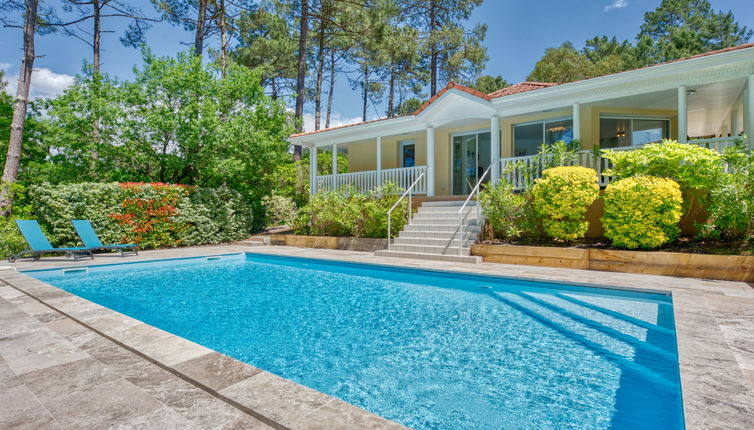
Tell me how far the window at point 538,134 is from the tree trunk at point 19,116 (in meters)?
15.6

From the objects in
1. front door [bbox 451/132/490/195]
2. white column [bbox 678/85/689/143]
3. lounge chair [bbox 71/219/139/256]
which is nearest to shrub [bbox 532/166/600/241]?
white column [bbox 678/85/689/143]

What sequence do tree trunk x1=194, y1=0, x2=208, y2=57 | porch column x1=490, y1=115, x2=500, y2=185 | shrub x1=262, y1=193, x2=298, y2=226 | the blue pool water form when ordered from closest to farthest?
the blue pool water
porch column x1=490, y1=115, x2=500, y2=185
shrub x1=262, y1=193, x2=298, y2=226
tree trunk x1=194, y1=0, x2=208, y2=57

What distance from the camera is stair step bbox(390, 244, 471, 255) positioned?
28.9 ft

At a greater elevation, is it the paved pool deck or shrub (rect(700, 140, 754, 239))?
shrub (rect(700, 140, 754, 239))

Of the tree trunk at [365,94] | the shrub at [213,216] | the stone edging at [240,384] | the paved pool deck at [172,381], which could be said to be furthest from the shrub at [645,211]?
the tree trunk at [365,94]

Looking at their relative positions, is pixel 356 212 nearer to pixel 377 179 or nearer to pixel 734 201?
pixel 377 179

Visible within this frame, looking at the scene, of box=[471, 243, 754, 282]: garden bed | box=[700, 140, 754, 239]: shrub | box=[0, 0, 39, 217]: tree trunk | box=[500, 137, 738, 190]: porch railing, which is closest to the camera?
box=[471, 243, 754, 282]: garden bed

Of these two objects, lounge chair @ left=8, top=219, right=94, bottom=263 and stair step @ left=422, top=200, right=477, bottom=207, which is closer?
lounge chair @ left=8, top=219, right=94, bottom=263

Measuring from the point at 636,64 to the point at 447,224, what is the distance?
2640 centimetres

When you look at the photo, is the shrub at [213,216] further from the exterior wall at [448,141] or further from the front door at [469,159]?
the front door at [469,159]

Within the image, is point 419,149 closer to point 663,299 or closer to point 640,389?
point 663,299

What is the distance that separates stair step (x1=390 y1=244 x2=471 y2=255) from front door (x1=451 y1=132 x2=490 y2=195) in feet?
15.7

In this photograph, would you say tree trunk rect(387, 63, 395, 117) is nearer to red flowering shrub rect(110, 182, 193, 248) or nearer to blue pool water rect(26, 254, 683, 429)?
red flowering shrub rect(110, 182, 193, 248)

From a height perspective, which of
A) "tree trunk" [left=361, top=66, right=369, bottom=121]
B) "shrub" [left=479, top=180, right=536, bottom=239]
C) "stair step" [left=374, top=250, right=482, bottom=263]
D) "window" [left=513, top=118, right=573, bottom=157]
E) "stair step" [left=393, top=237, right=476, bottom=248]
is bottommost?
"stair step" [left=374, top=250, right=482, bottom=263]
